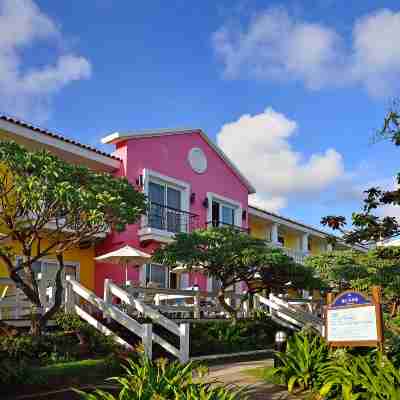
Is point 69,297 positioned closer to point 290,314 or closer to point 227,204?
point 290,314

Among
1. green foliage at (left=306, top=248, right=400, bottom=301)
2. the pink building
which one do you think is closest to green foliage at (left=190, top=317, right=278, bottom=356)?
green foliage at (left=306, top=248, right=400, bottom=301)

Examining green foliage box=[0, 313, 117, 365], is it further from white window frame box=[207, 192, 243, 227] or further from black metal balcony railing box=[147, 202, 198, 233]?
white window frame box=[207, 192, 243, 227]

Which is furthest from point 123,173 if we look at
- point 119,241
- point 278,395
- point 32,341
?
point 278,395

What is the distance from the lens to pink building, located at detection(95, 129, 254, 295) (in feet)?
65.9

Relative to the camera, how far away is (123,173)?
19906 millimetres

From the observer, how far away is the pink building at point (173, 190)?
2008 cm

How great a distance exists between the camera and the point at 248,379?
34.0 feet

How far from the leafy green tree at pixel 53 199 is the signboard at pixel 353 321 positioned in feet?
15.9

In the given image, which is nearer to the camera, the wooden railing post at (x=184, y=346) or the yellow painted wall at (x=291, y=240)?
the wooden railing post at (x=184, y=346)

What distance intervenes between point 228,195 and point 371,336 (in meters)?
17.4

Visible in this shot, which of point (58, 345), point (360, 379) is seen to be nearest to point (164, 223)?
point (58, 345)

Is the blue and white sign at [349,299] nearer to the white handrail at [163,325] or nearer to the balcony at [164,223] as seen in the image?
the white handrail at [163,325]

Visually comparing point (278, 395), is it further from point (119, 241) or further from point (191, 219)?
point (191, 219)

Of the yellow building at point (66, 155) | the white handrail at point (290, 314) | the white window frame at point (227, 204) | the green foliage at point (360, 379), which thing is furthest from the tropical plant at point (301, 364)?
the white window frame at point (227, 204)
